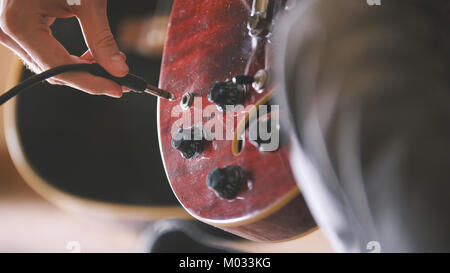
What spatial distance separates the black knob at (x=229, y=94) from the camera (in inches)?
17.1

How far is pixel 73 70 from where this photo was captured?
0.47 meters

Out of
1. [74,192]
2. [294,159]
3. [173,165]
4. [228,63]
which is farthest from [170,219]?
[294,159]

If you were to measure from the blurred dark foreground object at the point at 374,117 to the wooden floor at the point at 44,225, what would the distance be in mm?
916

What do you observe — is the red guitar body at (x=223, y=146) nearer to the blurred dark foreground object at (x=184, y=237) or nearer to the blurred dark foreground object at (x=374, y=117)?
the blurred dark foreground object at (x=374, y=117)

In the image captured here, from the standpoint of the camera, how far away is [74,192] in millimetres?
1044

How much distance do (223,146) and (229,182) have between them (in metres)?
0.06

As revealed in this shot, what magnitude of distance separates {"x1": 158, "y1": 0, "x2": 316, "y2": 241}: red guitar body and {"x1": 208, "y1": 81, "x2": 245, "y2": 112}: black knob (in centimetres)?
1

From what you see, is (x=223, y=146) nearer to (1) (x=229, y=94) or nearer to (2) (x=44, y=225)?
(1) (x=229, y=94)

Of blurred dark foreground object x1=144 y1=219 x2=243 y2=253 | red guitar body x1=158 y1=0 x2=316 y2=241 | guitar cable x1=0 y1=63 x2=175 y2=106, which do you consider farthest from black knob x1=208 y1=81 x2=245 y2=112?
blurred dark foreground object x1=144 y1=219 x2=243 y2=253

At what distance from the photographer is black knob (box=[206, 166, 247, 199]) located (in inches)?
16.0

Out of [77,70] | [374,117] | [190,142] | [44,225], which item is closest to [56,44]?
[77,70]

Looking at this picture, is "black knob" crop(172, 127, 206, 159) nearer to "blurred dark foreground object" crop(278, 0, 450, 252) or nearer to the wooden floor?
"blurred dark foreground object" crop(278, 0, 450, 252)
